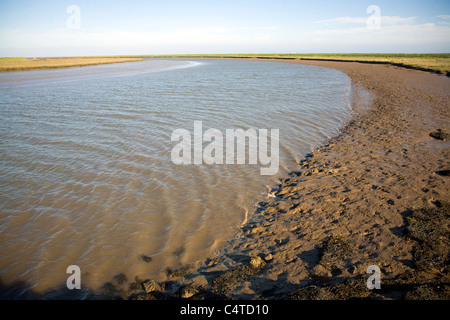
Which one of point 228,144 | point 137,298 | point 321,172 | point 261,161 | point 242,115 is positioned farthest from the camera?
point 242,115

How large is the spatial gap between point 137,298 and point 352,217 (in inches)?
181

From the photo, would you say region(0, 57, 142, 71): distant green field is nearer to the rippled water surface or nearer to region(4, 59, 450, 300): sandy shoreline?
the rippled water surface

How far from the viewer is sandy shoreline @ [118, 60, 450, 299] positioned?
3.76 meters

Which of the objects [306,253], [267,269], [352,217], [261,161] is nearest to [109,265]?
[267,269]

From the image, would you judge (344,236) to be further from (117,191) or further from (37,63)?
(37,63)

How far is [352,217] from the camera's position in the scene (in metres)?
5.38

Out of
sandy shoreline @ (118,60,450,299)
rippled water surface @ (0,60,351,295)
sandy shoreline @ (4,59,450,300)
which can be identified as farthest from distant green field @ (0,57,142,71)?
sandy shoreline @ (118,60,450,299)

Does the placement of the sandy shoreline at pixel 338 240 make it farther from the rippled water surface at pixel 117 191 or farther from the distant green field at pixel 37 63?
the distant green field at pixel 37 63

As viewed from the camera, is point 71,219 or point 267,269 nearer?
point 267,269

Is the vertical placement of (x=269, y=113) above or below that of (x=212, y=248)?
above

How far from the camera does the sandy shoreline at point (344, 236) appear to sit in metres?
3.76

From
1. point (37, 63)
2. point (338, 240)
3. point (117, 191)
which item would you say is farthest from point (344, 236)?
point (37, 63)

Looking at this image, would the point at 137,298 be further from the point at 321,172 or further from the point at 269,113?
the point at 269,113

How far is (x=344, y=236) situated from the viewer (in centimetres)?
484
